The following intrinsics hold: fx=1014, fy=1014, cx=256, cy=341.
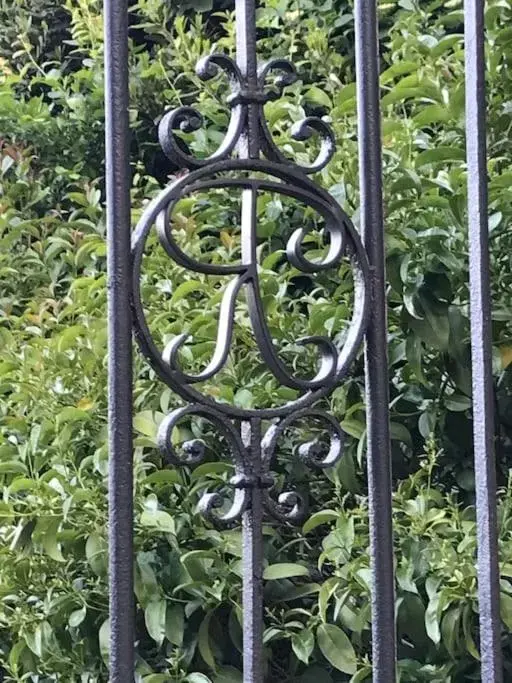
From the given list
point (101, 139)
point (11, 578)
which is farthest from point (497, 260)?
point (101, 139)

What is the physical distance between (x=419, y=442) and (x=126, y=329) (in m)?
0.87

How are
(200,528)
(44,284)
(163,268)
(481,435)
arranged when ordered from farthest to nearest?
1. (44,284)
2. (163,268)
3. (200,528)
4. (481,435)

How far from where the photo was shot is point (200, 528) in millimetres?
1440

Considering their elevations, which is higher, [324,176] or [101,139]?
[101,139]

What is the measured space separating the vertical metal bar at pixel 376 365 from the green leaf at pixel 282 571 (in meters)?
0.40

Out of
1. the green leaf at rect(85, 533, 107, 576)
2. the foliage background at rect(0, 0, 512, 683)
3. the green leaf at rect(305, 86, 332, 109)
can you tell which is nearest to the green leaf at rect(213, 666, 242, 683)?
the foliage background at rect(0, 0, 512, 683)

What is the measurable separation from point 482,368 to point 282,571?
513mm

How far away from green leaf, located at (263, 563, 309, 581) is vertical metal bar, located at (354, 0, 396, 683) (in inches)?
15.8

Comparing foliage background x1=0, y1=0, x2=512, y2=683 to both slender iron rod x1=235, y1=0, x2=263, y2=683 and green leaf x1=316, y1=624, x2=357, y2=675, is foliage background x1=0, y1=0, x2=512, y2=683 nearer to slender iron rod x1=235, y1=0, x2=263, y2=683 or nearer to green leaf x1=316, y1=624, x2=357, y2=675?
green leaf x1=316, y1=624, x2=357, y2=675

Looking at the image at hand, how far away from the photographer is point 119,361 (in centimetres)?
91

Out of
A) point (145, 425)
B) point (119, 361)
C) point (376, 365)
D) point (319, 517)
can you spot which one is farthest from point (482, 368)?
point (145, 425)

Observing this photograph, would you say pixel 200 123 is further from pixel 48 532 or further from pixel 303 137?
pixel 48 532

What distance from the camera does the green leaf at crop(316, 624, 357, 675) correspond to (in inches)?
53.0

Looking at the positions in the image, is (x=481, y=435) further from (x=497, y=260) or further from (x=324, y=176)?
(x=324, y=176)
